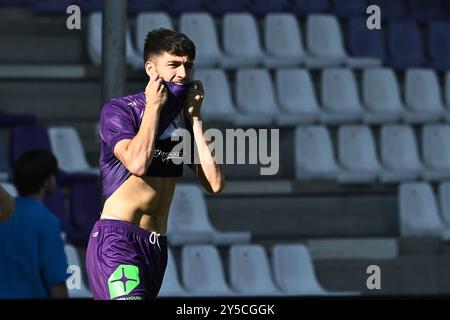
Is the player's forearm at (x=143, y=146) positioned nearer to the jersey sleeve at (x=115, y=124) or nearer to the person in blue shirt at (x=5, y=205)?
the jersey sleeve at (x=115, y=124)

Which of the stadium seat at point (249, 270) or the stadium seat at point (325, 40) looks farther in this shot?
the stadium seat at point (325, 40)

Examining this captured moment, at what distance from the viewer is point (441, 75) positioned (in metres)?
12.8

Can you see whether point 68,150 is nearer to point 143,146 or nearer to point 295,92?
point 295,92

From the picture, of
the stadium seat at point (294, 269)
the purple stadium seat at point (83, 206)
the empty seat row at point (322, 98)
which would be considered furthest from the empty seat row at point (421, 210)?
the purple stadium seat at point (83, 206)

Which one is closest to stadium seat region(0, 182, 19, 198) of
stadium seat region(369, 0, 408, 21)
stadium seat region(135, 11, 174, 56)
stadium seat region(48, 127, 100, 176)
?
stadium seat region(48, 127, 100, 176)

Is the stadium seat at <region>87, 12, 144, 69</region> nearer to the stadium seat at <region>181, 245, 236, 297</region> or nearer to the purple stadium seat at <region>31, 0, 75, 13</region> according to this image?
the purple stadium seat at <region>31, 0, 75, 13</region>

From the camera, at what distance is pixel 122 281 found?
5.18 meters

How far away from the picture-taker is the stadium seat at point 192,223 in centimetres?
1009

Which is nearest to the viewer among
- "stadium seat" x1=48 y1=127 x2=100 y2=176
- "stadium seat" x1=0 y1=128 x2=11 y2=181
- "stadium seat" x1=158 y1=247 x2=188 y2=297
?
"stadium seat" x1=158 y1=247 x2=188 y2=297

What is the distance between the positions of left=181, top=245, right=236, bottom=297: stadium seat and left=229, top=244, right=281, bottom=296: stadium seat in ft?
0.44

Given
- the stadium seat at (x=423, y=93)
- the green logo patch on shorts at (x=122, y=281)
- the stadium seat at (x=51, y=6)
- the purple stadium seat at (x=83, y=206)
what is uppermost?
the stadium seat at (x=51, y=6)

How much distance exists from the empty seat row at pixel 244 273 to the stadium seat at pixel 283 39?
2.38 metres

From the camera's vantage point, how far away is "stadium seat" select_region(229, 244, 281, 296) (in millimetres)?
9859
